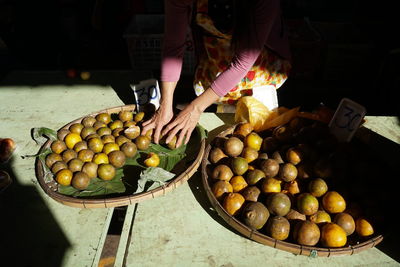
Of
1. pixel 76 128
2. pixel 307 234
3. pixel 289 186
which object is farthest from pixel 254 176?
pixel 76 128

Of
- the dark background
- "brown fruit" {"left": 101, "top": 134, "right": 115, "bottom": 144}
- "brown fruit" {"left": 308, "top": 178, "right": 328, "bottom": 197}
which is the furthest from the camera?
the dark background

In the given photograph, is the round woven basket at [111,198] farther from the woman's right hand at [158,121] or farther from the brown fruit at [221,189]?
the woman's right hand at [158,121]

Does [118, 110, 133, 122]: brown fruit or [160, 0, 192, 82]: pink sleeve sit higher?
[160, 0, 192, 82]: pink sleeve

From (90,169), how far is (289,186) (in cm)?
120

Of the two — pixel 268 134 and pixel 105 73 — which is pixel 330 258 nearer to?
pixel 268 134

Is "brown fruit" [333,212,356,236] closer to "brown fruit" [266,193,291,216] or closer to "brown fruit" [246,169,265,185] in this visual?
"brown fruit" [266,193,291,216]

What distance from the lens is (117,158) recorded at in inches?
75.0

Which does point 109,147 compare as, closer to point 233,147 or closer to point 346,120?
point 233,147

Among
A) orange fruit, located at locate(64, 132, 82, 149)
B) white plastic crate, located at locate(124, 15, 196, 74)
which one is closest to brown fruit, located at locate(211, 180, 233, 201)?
orange fruit, located at locate(64, 132, 82, 149)

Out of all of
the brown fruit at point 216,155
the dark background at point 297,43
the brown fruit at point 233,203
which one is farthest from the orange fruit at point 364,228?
the dark background at point 297,43

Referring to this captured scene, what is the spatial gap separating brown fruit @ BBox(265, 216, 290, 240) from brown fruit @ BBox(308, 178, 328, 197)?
0.85 ft

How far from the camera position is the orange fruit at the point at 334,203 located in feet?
5.13

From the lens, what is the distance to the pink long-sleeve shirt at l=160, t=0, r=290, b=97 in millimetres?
1862

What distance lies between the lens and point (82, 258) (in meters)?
1.47
